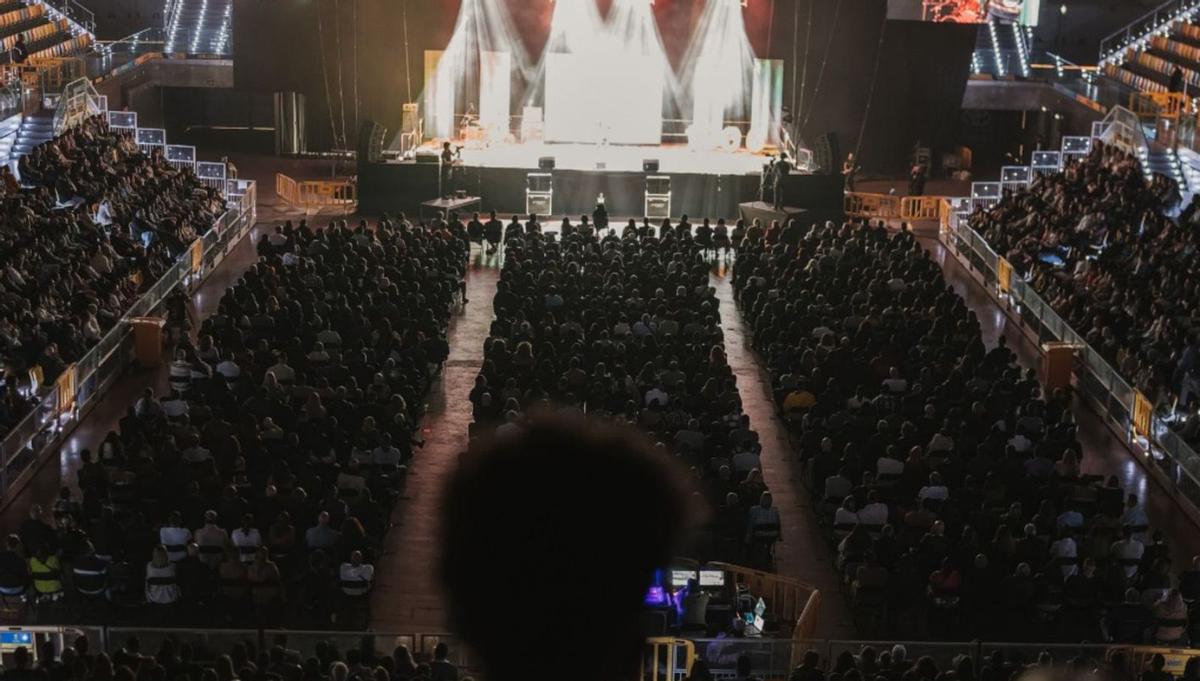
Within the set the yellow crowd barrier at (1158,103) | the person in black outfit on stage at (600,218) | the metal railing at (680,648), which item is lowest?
the metal railing at (680,648)

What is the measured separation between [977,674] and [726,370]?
7.88 m

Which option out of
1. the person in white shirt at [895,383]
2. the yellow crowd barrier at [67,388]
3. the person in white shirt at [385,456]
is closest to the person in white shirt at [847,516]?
the person in white shirt at [895,383]

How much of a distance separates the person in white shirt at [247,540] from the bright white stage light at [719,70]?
2799 centimetres

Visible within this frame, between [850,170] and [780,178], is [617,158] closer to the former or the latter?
[850,170]

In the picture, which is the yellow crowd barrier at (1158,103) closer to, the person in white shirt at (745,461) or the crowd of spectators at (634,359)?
the crowd of spectators at (634,359)

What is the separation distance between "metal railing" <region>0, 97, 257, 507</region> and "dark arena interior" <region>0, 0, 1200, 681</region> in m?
0.11

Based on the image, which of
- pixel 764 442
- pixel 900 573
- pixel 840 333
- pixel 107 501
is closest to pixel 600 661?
pixel 900 573

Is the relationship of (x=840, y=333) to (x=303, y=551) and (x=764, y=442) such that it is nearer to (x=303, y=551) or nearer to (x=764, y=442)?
(x=764, y=442)

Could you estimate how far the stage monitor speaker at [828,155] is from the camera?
38.5 metres

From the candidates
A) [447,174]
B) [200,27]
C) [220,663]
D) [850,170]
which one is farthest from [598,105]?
[220,663]

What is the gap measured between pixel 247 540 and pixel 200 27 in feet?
103

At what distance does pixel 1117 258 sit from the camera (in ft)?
98.4

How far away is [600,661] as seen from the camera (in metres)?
16.8

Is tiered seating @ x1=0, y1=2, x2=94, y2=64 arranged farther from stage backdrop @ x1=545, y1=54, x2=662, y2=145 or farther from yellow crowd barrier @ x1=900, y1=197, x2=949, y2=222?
yellow crowd barrier @ x1=900, y1=197, x2=949, y2=222
